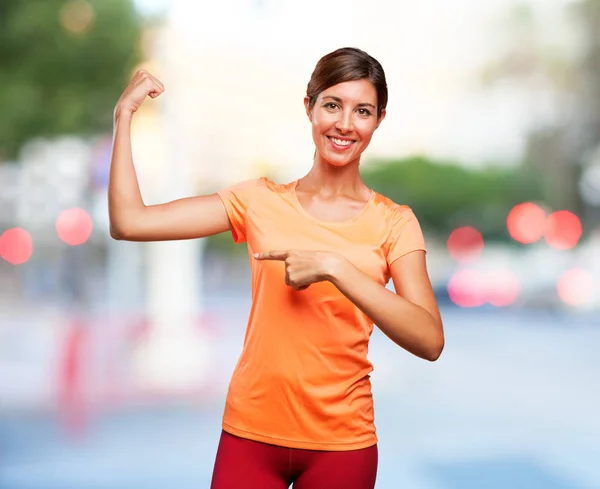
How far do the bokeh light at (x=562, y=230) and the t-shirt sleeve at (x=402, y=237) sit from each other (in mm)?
14555

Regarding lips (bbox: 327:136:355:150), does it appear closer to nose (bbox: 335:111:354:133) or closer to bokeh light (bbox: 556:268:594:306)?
nose (bbox: 335:111:354:133)

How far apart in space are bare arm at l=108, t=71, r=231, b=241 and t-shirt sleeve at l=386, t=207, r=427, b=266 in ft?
0.94

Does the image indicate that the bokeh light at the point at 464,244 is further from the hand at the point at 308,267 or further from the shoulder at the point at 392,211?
the hand at the point at 308,267

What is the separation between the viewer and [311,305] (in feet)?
5.12

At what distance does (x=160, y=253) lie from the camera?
729 centimetres

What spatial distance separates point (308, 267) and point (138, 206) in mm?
315

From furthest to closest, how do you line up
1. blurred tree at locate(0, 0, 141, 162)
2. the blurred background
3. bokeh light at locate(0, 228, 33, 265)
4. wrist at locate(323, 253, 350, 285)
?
1. bokeh light at locate(0, 228, 33, 265)
2. blurred tree at locate(0, 0, 141, 162)
3. the blurred background
4. wrist at locate(323, 253, 350, 285)

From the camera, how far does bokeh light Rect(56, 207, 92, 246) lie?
53.5ft

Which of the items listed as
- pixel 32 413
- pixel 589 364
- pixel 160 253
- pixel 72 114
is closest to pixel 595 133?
pixel 72 114

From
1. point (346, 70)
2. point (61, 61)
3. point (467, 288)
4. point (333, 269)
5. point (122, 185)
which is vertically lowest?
point (333, 269)

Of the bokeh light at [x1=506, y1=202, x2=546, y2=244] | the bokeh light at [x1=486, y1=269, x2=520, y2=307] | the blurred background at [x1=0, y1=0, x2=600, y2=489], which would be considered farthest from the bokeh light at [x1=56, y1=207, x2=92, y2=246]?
the bokeh light at [x1=506, y1=202, x2=546, y2=244]

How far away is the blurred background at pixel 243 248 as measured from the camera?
A: 5508 mm

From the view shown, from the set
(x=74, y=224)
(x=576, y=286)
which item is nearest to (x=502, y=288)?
(x=576, y=286)

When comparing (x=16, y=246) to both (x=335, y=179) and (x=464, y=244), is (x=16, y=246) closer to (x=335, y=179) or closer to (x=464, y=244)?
(x=464, y=244)
